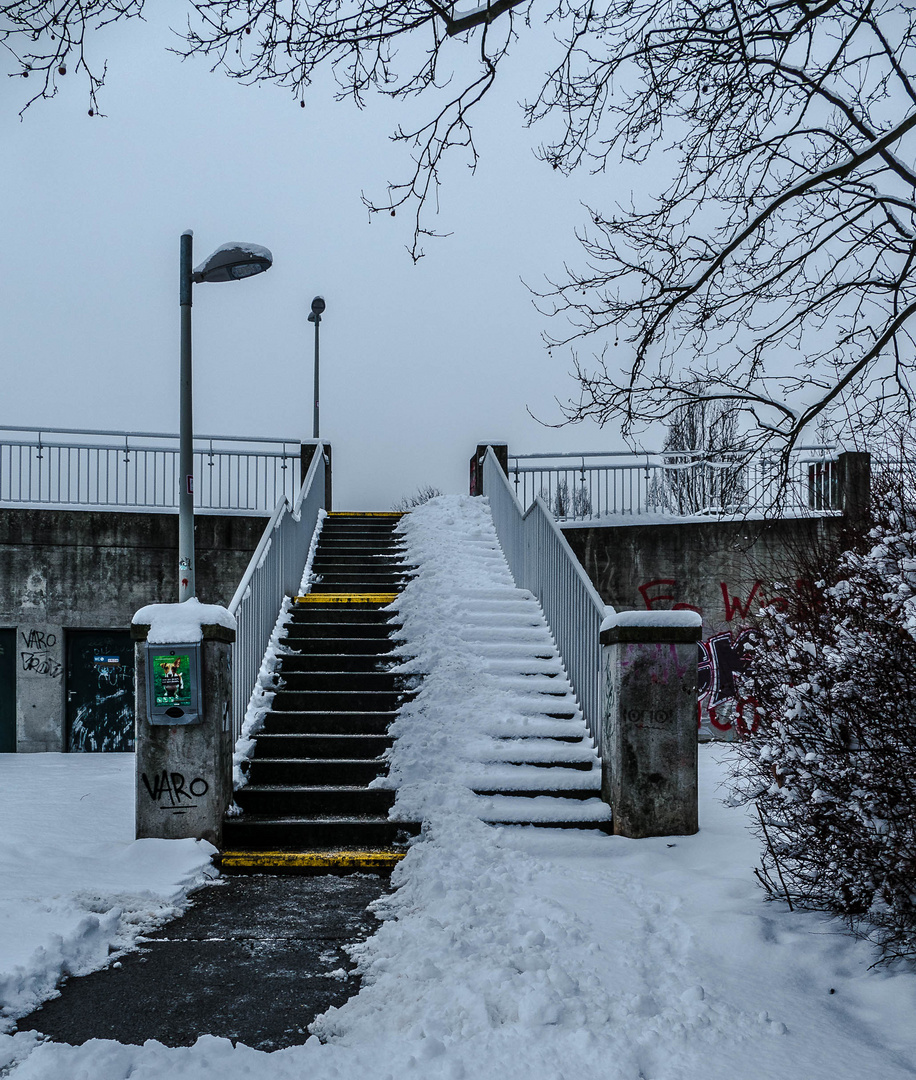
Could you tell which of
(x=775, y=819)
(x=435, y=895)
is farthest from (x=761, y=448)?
(x=435, y=895)

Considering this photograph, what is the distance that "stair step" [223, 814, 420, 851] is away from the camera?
6441 mm

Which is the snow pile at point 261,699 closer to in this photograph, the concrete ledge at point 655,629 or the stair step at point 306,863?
the stair step at point 306,863

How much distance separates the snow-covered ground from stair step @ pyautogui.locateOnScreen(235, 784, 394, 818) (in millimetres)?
752

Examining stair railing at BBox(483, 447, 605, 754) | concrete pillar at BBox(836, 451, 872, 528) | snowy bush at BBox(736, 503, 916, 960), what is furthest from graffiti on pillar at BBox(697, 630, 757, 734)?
snowy bush at BBox(736, 503, 916, 960)

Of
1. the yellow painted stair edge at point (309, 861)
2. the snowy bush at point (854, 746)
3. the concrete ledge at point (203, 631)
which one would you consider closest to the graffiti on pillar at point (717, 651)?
the yellow painted stair edge at point (309, 861)

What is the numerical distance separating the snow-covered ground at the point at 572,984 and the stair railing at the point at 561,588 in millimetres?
1822

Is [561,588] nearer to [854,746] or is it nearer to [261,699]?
[261,699]

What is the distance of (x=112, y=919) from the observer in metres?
4.66

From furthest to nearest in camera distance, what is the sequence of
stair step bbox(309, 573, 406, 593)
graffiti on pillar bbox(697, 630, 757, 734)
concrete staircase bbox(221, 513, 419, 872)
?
graffiti on pillar bbox(697, 630, 757, 734), stair step bbox(309, 573, 406, 593), concrete staircase bbox(221, 513, 419, 872)

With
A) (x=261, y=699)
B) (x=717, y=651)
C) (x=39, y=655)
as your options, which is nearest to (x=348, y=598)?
(x=261, y=699)

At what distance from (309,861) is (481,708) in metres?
2.39

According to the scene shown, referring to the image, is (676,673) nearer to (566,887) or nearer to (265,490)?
(566,887)

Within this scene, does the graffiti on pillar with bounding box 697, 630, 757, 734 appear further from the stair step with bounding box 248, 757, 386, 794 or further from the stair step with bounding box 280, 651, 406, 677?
the stair step with bounding box 248, 757, 386, 794

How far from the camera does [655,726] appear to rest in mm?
6527
